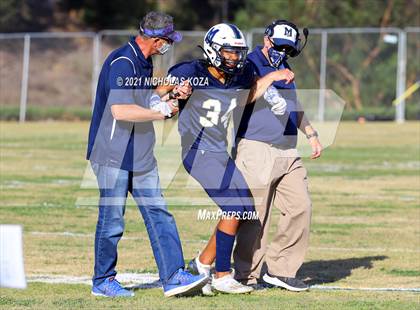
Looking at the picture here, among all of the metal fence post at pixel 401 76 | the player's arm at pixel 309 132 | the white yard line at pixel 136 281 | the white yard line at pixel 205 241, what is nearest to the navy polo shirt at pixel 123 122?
the white yard line at pixel 136 281

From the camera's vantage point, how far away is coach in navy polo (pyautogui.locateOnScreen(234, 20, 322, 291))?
8164 millimetres

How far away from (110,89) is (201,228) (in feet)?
14.8

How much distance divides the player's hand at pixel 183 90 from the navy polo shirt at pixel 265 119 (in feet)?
2.42

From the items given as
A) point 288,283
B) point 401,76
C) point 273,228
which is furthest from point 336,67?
point 288,283

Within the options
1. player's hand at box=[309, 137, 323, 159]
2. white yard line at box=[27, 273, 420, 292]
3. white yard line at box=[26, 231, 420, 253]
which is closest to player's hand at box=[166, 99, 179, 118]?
player's hand at box=[309, 137, 323, 159]

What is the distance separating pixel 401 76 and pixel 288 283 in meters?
22.4

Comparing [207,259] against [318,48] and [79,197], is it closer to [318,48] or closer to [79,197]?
[79,197]

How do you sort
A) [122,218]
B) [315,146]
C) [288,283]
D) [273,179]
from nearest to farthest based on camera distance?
[122,218], [288,283], [273,179], [315,146]

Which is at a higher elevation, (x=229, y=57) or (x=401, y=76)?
(x=229, y=57)

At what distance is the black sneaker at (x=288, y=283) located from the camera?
319 inches

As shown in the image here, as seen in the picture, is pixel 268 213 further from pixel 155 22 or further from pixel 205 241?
pixel 205 241

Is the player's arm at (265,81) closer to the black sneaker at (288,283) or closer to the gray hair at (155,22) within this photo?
the gray hair at (155,22)

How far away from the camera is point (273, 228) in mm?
11938

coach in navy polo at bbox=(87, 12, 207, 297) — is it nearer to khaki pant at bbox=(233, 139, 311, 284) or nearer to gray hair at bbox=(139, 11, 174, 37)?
gray hair at bbox=(139, 11, 174, 37)
